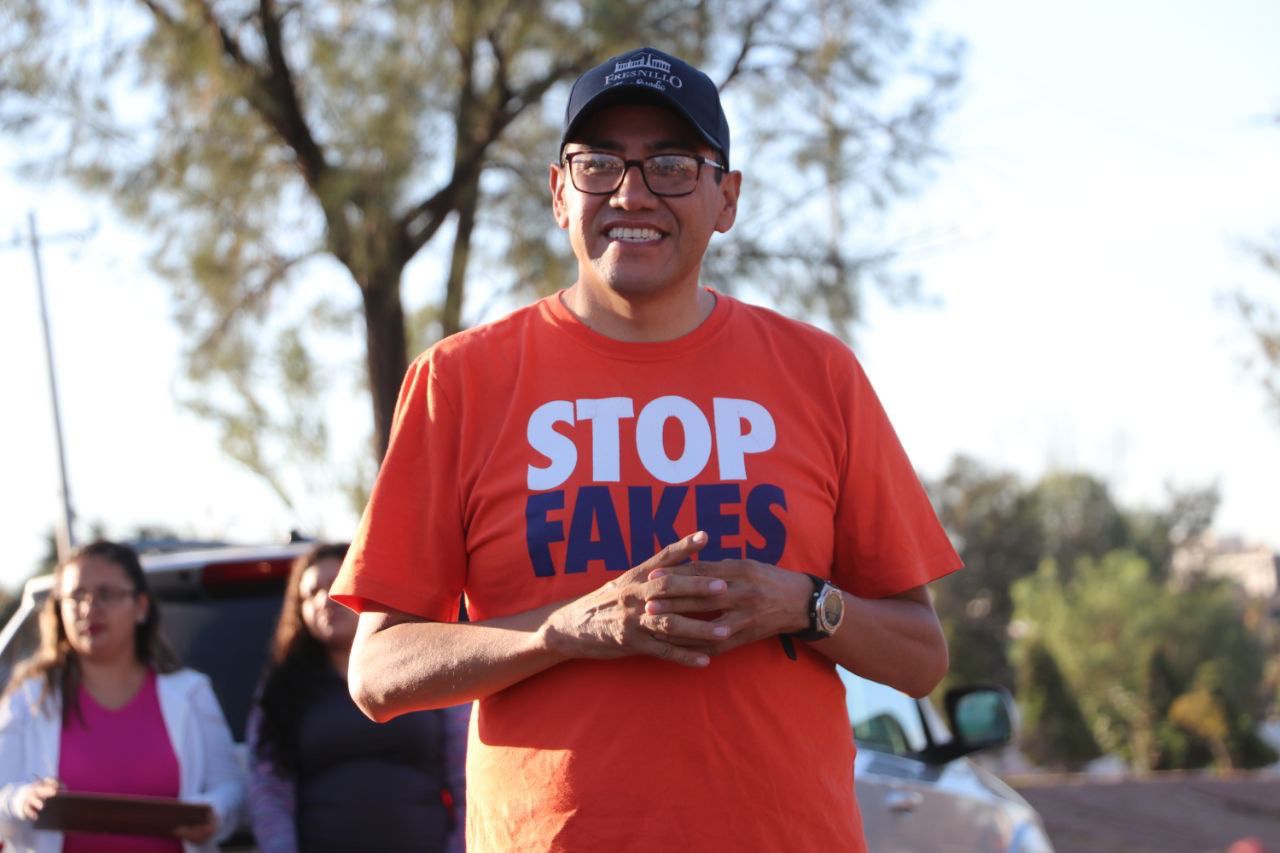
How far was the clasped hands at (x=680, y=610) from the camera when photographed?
2.17m

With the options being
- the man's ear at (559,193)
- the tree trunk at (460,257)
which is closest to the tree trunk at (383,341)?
the tree trunk at (460,257)

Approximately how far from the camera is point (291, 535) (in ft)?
17.5

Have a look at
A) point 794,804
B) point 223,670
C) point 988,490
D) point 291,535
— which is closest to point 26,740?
point 223,670

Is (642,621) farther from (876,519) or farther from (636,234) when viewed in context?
(636,234)

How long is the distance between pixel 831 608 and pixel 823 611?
0.02 meters

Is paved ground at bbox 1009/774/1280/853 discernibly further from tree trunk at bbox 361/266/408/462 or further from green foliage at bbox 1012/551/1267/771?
green foliage at bbox 1012/551/1267/771

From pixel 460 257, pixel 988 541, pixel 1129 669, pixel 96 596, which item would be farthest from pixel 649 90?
pixel 988 541

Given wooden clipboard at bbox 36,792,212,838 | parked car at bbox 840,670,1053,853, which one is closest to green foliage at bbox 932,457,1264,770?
parked car at bbox 840,670,1053,853

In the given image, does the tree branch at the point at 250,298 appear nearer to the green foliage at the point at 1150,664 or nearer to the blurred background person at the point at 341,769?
the blurred background person at the point at 341,769

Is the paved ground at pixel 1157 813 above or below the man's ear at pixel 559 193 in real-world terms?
below

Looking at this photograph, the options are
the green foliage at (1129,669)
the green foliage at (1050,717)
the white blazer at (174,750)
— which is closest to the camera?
the white blazer at (174,750)

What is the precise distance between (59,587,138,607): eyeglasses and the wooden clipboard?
57cm

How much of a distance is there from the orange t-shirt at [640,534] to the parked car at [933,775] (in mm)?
2187

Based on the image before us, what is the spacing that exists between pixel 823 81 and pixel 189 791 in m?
9.02
